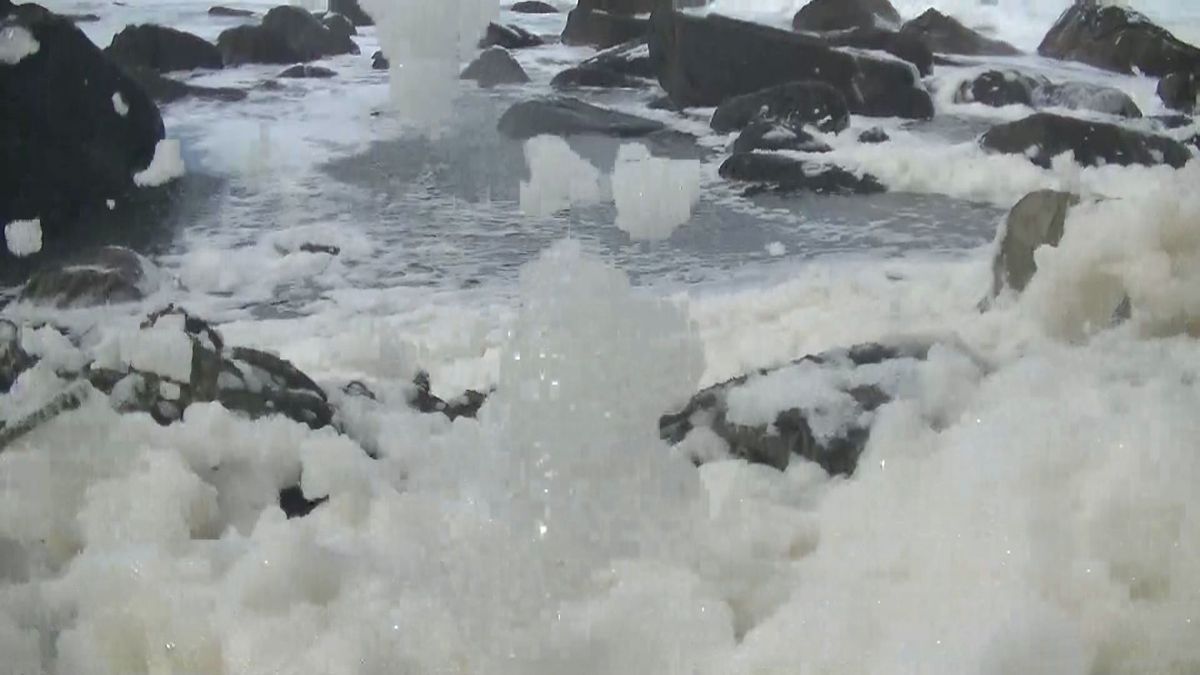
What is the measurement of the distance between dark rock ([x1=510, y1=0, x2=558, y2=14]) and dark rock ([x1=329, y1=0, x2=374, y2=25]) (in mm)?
211

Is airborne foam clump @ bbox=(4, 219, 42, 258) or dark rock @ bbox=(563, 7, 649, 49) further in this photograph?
dark rock @ bbox=(563, 7, 649, 49)

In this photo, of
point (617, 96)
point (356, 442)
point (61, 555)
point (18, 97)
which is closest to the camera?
point (61, 555)

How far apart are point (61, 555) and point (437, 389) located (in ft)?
1.55

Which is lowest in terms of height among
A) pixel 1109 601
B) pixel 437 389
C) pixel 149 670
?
pixel 437 389

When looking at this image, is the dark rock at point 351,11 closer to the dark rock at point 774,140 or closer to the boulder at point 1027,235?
the dark rock at point 774,140

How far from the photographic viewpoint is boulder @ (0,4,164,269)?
1.27 meters

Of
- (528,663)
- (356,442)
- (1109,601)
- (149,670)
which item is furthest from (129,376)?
(1109,601)

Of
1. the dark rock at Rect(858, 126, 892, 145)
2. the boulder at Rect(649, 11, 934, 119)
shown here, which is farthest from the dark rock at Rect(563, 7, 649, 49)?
the dark rock at Rect(858, 126, 892, 145)

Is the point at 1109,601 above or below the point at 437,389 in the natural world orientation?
above

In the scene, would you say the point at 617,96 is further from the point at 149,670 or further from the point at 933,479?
the point at 149,670

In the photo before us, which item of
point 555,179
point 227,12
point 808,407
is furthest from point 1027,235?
point 227,12

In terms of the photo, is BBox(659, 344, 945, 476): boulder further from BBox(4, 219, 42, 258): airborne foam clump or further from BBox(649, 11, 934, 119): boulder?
BBox(4, 219, 42, 258): airborne foam clump

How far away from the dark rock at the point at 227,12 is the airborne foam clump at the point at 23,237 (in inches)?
18.3

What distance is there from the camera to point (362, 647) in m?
0.60
